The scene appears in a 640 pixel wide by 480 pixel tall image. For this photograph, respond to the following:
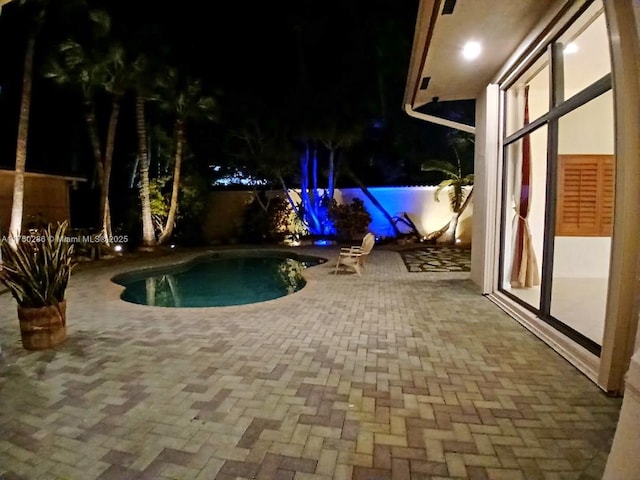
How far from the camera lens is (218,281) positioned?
29.6 feet

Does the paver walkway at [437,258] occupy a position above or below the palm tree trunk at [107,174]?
below

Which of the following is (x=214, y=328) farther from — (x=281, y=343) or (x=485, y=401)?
(x=485, y=401)

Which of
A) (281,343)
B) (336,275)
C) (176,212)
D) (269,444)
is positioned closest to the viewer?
(269,444)

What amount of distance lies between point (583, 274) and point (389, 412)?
249 inches

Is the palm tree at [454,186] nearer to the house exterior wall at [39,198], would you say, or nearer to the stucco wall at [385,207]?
the stucco wall at [385,207]

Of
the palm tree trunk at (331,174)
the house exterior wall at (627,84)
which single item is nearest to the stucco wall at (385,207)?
the palm tree trunk at (331,174)

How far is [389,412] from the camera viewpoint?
8.86 ft

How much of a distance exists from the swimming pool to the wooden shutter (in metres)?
5.23

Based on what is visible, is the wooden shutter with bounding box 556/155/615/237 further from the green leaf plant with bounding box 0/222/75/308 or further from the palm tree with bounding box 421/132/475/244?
the green leaf plant with bounding box 0/222/75/308

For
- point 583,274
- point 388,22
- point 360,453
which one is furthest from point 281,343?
point 388,22

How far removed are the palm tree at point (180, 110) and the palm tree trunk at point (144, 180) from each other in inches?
25.5

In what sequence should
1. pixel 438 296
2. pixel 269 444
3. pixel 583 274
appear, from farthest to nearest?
pixel 583 274 < pixel 438 296 < pixel 269 444

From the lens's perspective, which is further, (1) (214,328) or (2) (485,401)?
(1) (214,328)

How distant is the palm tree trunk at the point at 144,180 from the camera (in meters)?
12.9
